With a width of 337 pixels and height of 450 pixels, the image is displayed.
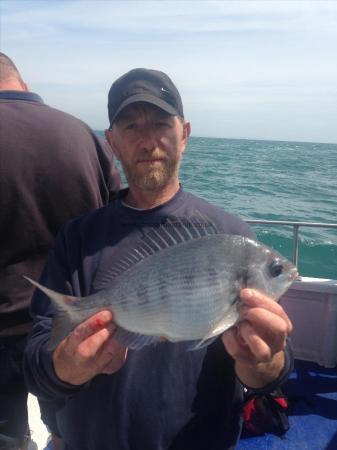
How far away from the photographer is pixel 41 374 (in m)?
1.99

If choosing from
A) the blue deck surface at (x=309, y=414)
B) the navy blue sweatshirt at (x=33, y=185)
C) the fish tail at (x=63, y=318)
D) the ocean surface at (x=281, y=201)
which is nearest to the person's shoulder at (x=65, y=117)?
the navy blue sweatshirt at (x=33, y=185)

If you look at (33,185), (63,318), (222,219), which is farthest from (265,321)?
(33,185)

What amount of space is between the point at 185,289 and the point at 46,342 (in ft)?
2.33

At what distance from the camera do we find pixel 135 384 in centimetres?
202

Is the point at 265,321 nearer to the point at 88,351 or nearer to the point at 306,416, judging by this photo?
the point at 88,351

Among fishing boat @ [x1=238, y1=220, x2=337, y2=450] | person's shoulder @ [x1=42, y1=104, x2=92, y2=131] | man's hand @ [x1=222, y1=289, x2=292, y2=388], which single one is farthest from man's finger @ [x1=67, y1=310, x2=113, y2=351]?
fishing boat @ [x1=238, y1=220, x2=337, y2=450]

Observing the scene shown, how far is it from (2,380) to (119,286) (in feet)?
5.08

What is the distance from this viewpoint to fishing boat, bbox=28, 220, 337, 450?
3.92 metres

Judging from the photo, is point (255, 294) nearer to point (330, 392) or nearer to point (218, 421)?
point (218, 421)

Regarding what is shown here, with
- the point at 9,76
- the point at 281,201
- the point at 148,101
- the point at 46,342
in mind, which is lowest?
the point at 281,201

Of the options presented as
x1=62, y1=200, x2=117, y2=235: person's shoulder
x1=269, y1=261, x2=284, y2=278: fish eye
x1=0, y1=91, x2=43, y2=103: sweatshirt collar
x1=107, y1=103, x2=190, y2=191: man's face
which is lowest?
x1=269, y1=261, x2=284, y2=278: fish eye

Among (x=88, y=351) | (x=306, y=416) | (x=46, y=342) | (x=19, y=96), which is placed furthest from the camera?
(x=306, y=416)

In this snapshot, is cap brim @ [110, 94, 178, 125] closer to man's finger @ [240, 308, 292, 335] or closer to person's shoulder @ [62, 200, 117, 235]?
person's shoulder @ [62, 200, 117, 235]

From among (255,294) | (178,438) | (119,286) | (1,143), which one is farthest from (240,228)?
(1,143)
